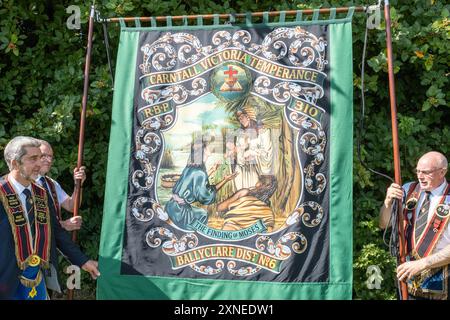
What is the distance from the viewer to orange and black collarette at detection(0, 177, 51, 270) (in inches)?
149

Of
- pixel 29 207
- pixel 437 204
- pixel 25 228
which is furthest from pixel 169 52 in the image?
pixel 437 204

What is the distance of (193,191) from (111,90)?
1.26 metres

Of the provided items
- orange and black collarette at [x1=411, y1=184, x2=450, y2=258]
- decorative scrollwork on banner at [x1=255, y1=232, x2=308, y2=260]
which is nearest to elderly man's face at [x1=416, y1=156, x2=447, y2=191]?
orange and black collarette at [x1=411, y1=184, x2=450, y2=258]

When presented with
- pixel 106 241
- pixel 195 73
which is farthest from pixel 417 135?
pixel 106 241

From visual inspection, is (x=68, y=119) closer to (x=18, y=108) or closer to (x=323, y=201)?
(x=18, y=108)

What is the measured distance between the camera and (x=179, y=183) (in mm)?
4375

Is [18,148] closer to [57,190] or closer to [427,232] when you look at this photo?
[57,190]

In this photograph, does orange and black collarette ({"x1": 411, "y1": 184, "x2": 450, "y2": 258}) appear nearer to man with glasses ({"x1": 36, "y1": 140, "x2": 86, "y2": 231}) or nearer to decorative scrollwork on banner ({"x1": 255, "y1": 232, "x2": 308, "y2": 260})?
decorative scrollwork on banner ({"x1": 255, "y1": 232, "x2": 308, "y2": 260})

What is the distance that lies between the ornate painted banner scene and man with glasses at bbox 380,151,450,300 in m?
0.35

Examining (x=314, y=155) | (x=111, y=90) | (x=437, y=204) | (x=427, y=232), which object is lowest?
(x=427, y=232)

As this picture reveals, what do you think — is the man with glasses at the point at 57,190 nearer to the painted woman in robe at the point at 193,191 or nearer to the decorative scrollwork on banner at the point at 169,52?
the painted woman in robe at the point at 193,191

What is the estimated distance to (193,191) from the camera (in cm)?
435

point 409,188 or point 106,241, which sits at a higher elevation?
point 409,188

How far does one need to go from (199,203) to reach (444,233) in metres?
1.49
